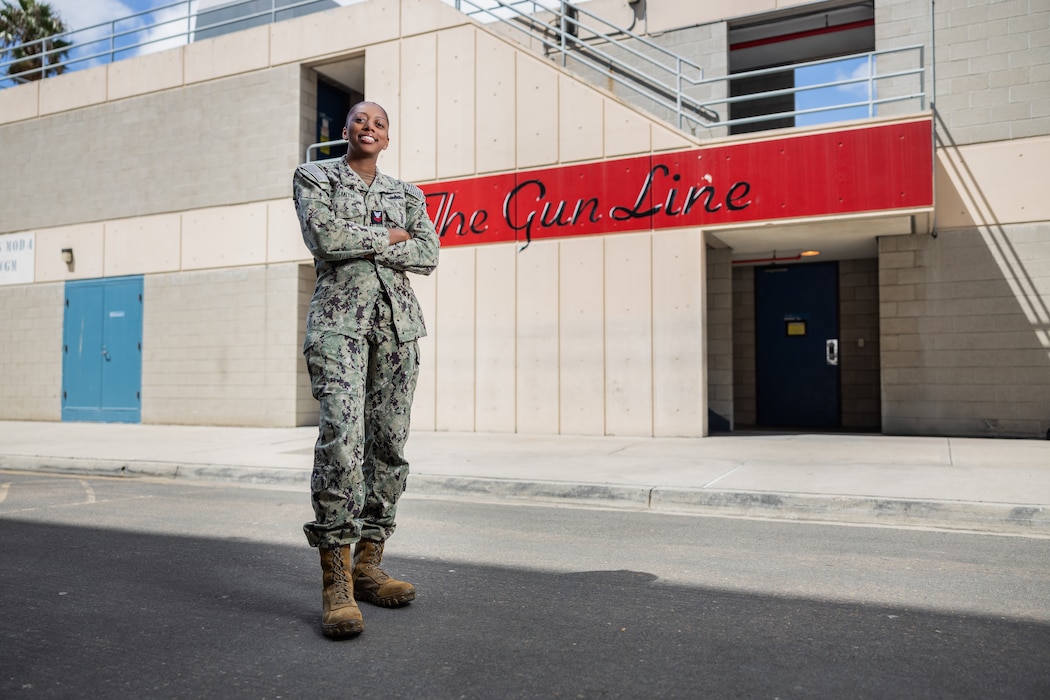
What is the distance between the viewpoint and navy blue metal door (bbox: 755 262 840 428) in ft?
45.8

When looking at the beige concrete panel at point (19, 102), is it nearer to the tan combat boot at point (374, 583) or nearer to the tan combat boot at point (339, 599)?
the tan combat boot at point (374, 583)

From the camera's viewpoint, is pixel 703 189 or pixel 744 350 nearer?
pixel 703 189

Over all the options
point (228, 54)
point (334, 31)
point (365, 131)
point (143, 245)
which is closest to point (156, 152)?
point (143, 245)

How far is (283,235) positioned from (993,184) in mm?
10979

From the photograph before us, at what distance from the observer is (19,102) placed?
17891mm

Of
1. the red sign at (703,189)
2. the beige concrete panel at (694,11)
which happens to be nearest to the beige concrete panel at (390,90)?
the red sign at (703,189)

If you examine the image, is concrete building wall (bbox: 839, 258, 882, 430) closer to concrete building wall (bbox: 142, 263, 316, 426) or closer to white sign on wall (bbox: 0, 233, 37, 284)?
concrete building wall (bbox: 142, 263, 316, 426)

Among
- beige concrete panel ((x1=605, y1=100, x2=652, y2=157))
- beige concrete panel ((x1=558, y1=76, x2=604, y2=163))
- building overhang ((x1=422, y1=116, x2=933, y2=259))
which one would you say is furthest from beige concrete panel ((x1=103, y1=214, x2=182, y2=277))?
beige concrete panel ((x1=605, y1=100, x2=652, y2=157))

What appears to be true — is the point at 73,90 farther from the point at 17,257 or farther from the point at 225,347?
the point at 225,347

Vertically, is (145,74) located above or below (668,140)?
above

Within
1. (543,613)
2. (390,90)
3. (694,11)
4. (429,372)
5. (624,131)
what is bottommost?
(543,613)

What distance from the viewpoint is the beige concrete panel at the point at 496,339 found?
41.7ft

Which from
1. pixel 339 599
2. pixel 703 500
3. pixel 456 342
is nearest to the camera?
pixel 339 599

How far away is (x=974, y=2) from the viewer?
11.6 meters
